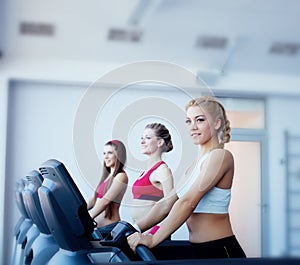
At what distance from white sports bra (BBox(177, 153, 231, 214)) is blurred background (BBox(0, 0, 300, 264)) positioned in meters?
1.05

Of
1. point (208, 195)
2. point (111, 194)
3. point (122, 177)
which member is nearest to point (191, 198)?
point (208, 195)

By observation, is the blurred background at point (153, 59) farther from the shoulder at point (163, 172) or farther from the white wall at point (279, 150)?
the shoulder at point (163, 172)

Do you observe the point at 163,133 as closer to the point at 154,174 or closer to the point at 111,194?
the point at 154,174

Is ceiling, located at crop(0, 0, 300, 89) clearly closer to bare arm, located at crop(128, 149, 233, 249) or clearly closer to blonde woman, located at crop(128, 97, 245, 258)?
blonde woman, located at crop(128, 97, 245, 258)

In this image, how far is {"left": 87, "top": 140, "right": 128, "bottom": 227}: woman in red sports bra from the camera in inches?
67.9

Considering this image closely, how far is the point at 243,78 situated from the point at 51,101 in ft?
3.09

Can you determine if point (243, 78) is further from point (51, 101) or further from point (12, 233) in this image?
point (12, 233)

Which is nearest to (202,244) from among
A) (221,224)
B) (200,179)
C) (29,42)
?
(221,224)

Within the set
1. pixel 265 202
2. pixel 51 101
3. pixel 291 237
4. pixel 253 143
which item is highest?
pixel 51 101

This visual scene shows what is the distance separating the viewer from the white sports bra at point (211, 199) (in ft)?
4.07

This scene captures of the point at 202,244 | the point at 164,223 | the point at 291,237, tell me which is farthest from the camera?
the point at 291,237

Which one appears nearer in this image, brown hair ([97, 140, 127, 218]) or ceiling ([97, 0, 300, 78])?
brown hair ([97, 140, 127, 218])

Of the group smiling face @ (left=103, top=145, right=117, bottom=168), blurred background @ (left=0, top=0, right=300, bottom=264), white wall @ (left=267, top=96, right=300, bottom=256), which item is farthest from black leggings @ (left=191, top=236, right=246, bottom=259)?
white wall @ (left=267, top=96, right=300, bottom=256)

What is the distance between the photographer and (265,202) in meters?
2.74
